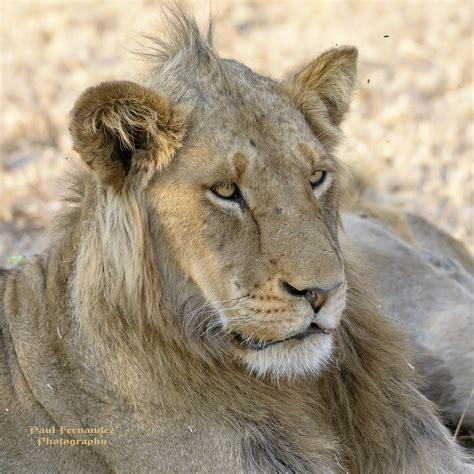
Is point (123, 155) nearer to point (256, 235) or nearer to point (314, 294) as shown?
point (256, 235)

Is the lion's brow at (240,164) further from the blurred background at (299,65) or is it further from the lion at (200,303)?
the blurred background at (299,65)

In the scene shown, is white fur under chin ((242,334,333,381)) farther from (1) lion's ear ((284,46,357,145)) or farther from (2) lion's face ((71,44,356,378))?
(1) lion's ear ((284,46,357,145))

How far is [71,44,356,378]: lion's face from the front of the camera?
291cm

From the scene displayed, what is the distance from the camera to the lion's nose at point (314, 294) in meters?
2.84

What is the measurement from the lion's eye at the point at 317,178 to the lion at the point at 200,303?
1cm

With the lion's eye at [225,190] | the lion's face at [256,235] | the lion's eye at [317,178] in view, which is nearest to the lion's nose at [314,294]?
the lion's face at [256,235]

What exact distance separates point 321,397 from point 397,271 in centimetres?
175

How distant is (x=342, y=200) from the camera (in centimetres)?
365

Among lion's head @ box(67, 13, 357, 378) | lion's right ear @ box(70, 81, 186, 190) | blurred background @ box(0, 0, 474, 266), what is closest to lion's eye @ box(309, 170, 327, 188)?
lion's head @ box(67, 13, 357, 378)

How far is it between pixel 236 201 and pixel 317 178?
0.35 metres

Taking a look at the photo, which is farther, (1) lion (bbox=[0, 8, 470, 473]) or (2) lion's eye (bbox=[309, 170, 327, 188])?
(2) lion's eye (bbox=[309, 170, 327, 188])

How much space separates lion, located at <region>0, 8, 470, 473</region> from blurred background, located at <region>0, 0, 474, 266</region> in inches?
103

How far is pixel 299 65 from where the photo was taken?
641cm

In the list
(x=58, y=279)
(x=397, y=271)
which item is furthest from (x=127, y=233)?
(x=397, y=271)
